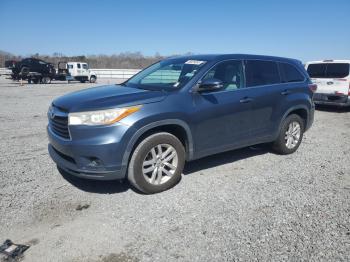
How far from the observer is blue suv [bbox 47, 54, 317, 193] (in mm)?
3621

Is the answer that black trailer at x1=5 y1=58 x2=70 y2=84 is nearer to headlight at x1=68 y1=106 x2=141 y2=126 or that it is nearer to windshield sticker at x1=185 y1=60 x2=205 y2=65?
windshield sticker at x1=185 y1=60 x2=205 y2=65

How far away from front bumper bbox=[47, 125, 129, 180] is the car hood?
28 cm

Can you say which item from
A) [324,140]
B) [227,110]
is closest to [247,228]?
[227,110]

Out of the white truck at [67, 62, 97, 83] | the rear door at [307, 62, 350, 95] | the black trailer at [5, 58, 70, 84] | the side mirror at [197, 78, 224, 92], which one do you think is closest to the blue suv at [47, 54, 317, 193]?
the side mirror at [197, 78, 224, 92]

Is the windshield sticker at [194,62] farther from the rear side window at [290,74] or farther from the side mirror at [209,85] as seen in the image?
the rear side window at [290,74]

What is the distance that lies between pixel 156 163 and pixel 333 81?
9.24m

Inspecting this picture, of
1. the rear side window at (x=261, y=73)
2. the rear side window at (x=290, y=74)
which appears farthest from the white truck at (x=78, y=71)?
the rear side window at (x=261, y=73)

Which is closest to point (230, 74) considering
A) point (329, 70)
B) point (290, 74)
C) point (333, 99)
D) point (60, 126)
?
point (290, 74)

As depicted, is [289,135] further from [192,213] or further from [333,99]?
[333,99]

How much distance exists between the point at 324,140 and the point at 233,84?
12.2ft

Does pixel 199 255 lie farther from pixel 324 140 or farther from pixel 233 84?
pixel 324 140

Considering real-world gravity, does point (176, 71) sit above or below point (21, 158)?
above

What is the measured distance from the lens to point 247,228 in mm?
3279

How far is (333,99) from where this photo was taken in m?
11.0
